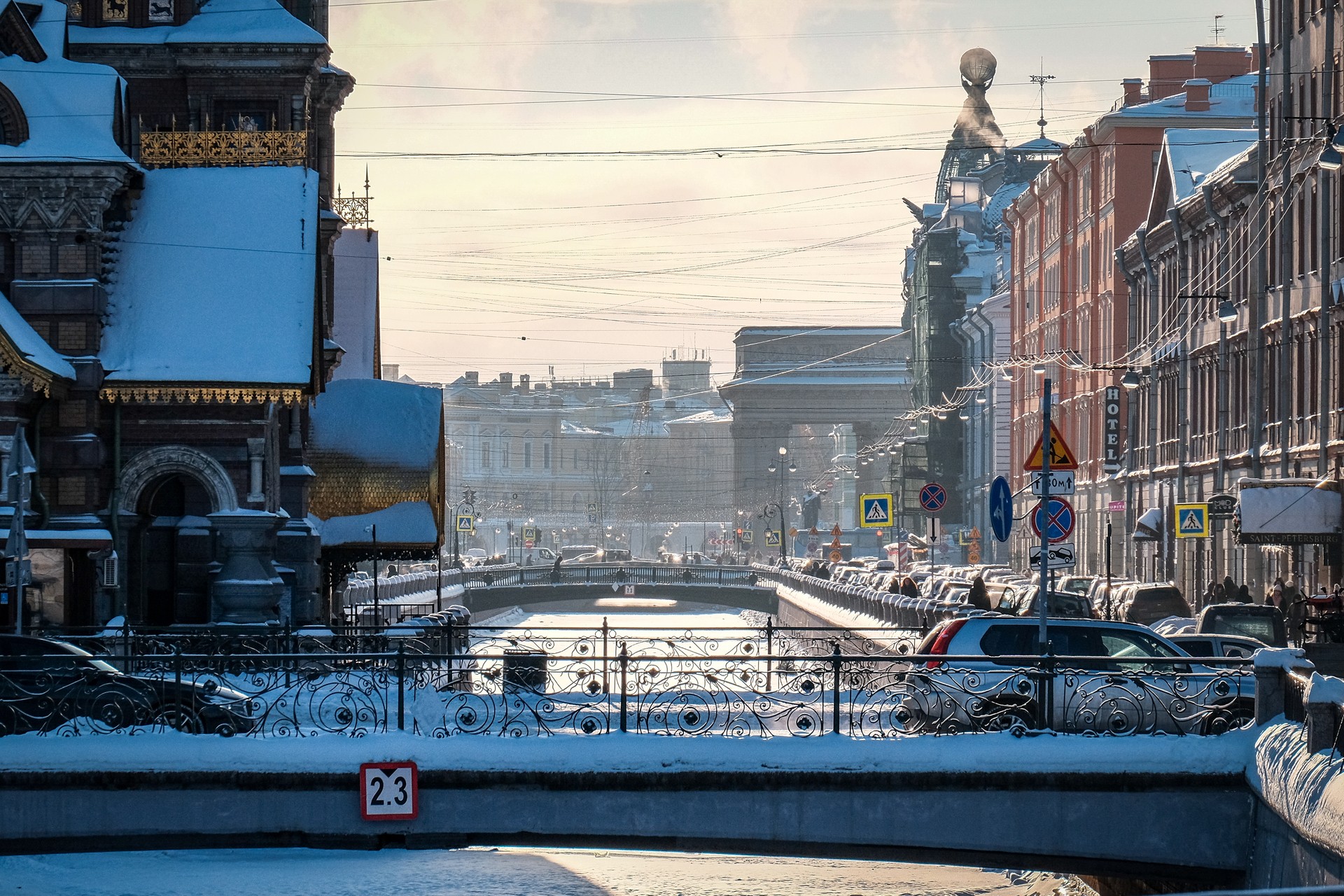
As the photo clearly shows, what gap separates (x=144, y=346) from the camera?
1242 inches

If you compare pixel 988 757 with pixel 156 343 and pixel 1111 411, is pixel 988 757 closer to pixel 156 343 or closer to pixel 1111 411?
pixel 156 343

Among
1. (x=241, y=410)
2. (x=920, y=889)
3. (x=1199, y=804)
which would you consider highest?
(x=241, y=410)

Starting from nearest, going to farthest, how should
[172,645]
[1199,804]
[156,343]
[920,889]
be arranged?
[1199,804] < [920,889] < [172,645] < [156,343]

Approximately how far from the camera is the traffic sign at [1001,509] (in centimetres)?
2502

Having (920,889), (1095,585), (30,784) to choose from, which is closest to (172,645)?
(30,784)

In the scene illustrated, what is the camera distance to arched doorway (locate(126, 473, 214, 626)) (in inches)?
1298

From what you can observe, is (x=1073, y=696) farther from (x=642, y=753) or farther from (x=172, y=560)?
(x=172, y=560)

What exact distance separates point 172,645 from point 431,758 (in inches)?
349

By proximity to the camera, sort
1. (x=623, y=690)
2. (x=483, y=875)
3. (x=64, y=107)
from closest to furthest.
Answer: (x=623, y=690)
(x=483, y=875)
(x=64, y=107)

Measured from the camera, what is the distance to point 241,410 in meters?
32.1

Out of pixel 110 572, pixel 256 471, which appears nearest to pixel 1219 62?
pixel 256 471

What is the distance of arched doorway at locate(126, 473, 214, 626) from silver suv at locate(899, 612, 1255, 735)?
1510cm

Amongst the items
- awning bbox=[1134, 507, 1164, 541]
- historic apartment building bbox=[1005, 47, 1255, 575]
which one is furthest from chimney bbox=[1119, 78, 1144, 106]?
awning bbox=[1134, 507, 1164, 541]

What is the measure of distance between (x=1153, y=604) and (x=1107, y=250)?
36832 millimetres
